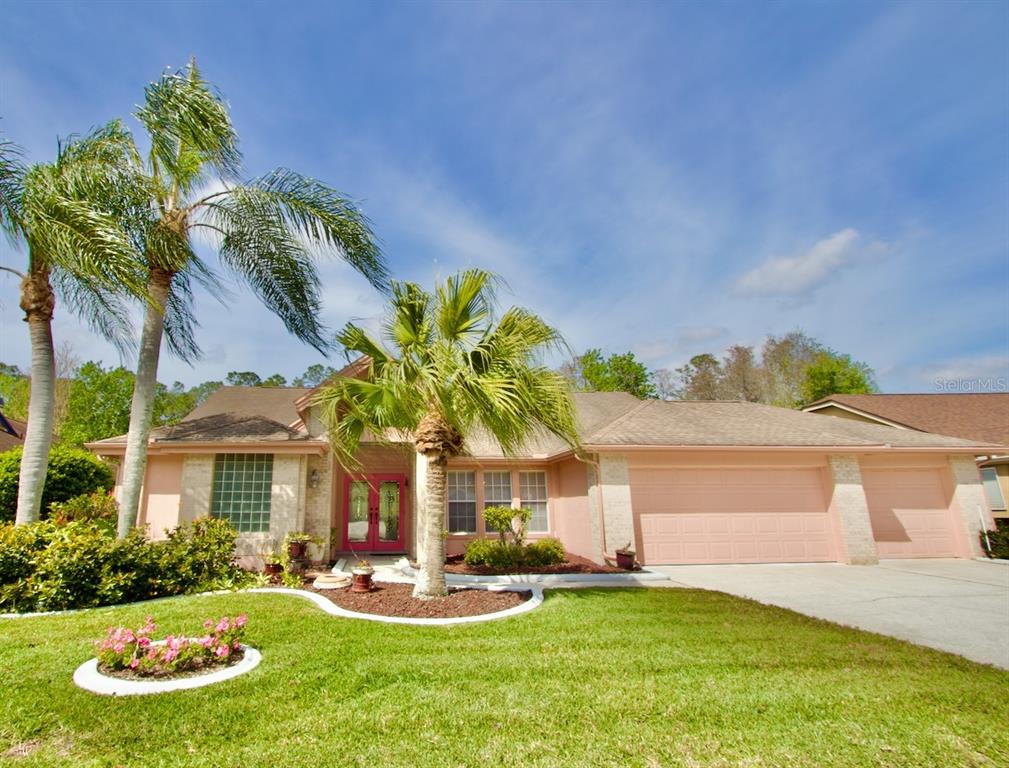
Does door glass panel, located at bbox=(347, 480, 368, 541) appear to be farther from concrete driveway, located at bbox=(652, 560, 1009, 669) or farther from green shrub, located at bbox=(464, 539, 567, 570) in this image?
concrete driveway, located at bbox=(652, 560, 1009, 669)

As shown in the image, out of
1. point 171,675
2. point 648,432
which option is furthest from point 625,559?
point 171,675

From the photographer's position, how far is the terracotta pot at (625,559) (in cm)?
1114

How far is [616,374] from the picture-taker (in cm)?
3052

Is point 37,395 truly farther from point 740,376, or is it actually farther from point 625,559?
point 740,376

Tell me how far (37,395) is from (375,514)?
8592 mm

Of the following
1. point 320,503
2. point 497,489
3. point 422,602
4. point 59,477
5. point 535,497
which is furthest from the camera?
point 535,497

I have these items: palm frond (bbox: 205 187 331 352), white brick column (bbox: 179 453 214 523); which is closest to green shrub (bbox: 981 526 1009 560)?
palm frond (bbox: 205 187 331 352)

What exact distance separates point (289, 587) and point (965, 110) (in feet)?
52.0

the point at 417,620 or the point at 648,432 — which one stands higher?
the point at 648,432

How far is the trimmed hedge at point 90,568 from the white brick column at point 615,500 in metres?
7.84

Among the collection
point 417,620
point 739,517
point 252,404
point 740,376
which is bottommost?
point 417,620

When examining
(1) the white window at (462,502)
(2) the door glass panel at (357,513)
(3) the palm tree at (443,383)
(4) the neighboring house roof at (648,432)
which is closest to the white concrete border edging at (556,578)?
(3) the palm tree at (443,383)

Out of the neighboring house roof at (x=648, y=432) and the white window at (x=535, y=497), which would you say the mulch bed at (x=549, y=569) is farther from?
the neighboring house roof at (x=648, y=432)

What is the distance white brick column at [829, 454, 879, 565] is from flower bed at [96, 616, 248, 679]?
1385cm
